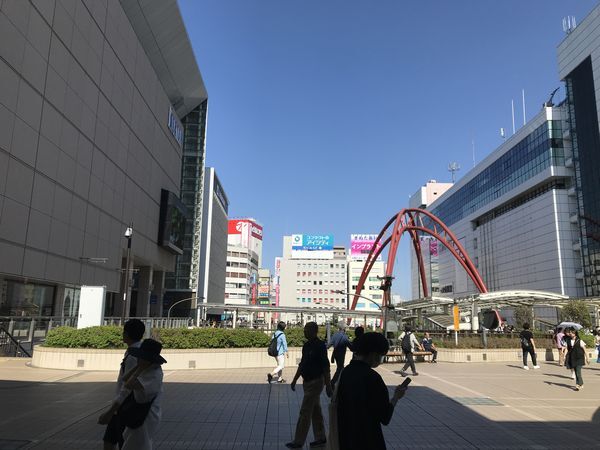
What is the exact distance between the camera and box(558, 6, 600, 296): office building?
177 ft

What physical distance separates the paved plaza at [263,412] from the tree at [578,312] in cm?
2048

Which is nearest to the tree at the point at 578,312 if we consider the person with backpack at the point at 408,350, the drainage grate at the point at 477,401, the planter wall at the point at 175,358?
the person with backpack at the point at 408,350

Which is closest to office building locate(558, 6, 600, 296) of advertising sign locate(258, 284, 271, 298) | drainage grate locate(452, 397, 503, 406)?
drainage grate locate(452, 397, 503, 406)

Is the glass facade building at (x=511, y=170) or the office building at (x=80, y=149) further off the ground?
the glass facade building at (x=511, y=170)

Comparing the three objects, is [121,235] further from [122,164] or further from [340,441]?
[340,441]

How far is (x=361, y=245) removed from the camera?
151m

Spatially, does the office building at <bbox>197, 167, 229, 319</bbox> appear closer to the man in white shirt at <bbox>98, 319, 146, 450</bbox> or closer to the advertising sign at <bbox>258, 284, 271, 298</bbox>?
the man in white shirt at <bbox>98, 319, 146, 450</bbox>

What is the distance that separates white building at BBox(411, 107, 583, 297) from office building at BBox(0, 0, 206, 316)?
31896 mm

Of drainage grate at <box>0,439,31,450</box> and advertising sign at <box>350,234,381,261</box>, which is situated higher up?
advertising sign at <box>350,234,381,261</box>

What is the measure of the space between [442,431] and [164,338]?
10.7m

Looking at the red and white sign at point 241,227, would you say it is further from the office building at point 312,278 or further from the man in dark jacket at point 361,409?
the man in dark jacket at point 361,409

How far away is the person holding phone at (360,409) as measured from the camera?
3.32 meters

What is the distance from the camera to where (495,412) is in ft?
30.3

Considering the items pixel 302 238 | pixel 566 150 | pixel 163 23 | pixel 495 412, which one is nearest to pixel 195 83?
pixel 163 23
